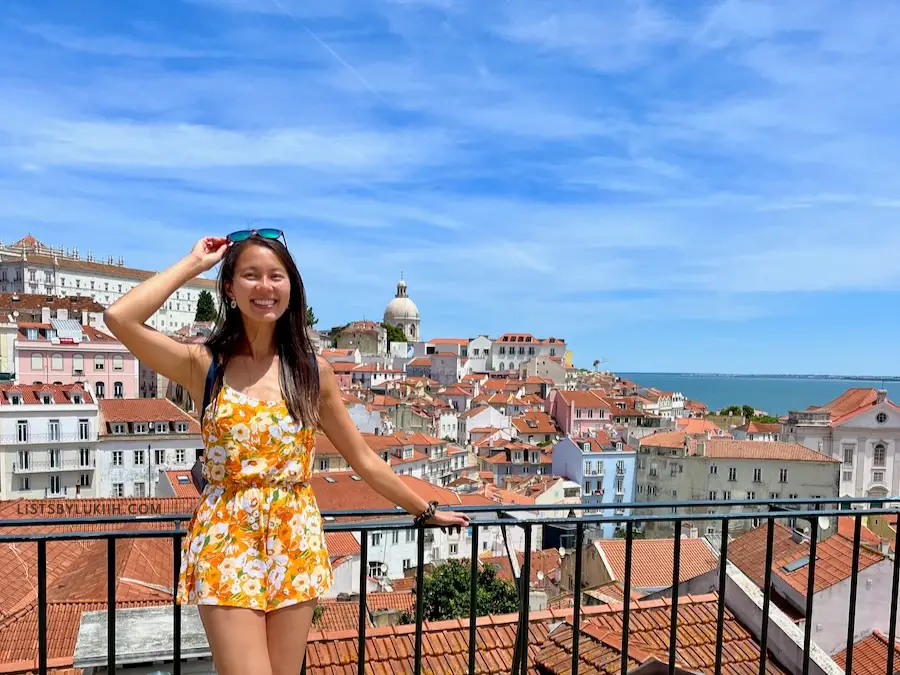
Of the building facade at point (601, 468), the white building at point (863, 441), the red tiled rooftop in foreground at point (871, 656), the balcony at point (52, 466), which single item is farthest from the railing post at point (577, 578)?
the white building at point (863, 441)

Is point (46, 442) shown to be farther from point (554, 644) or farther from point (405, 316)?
point (405, 316)

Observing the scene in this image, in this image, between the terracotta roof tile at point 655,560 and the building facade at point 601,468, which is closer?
the terracotta roof tile at point 655,560

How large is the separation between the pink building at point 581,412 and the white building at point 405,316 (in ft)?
188

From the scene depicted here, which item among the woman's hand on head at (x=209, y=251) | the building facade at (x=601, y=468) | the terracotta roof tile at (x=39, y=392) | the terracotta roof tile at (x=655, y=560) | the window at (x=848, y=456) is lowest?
the building facade at (x=601, y=468)

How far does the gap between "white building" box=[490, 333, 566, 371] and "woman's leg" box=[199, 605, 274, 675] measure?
338 ft

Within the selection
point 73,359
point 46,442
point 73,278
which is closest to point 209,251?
point 46,442

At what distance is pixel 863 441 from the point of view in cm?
3925

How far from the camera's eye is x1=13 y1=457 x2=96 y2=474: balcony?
1211 inches

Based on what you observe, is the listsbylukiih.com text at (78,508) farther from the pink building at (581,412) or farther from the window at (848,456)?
the pink building at (581,412)

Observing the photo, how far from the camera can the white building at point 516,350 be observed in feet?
346

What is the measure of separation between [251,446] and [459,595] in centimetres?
1733

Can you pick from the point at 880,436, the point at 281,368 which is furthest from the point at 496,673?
the point at 880,436

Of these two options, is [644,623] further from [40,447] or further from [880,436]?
[880,436]

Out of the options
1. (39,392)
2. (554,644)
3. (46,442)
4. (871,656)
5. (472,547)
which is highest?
(472,547)
